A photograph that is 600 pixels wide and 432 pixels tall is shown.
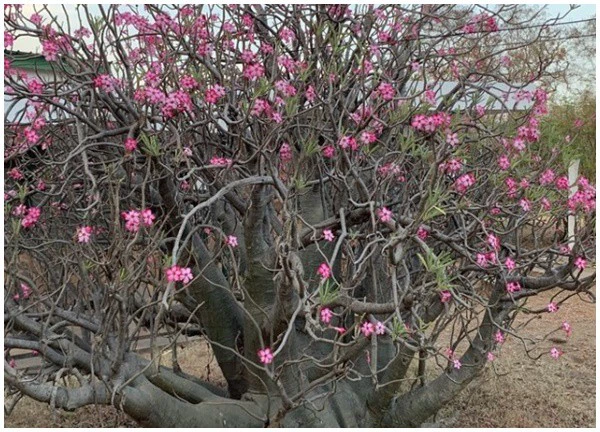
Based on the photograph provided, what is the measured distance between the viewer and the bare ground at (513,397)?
4227 millimetres

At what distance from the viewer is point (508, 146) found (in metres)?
3.50

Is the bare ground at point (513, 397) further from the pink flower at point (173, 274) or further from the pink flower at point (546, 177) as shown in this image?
the pink flower at point (173, 274)

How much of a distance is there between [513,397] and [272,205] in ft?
→ 8.90

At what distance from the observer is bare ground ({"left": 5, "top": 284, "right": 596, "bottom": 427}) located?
423 centimetres

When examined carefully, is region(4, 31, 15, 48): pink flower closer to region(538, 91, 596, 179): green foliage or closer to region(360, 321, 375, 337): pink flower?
region(360, 321, 375, 337): pink flower

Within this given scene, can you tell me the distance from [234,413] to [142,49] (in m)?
2.18

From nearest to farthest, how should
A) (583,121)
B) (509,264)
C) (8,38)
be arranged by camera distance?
(8,38)
(509,264)
(583,121)

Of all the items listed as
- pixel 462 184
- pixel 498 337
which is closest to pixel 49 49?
pixel 462 184

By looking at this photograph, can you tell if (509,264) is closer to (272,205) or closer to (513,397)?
(272,205)

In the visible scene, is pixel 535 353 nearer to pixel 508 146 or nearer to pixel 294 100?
pixel 508 146

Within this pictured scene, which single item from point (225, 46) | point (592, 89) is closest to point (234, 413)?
point (225, 46)

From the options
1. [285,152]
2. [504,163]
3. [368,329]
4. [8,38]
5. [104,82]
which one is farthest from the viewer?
[285,152]

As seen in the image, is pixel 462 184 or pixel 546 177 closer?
pixel 462 184

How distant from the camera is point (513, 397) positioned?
15.4ft
